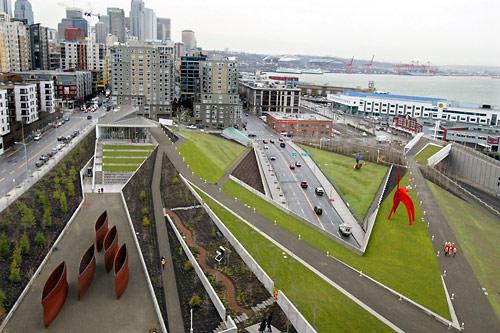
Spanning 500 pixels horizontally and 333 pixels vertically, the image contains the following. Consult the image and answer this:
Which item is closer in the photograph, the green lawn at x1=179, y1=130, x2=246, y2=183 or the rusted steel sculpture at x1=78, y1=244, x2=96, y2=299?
the rusted steel sculpture at x1=78, y1=244, x2=96, y2=299

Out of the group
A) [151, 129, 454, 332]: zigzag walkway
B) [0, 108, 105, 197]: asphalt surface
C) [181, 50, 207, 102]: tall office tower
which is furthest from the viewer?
[181, 50, 207, 102]: tall office tower

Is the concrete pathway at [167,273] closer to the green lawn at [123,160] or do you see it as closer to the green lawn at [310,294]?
the green lawn at [310,294]

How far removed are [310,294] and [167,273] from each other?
23.6ft

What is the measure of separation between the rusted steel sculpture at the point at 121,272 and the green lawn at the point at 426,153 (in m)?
36.6

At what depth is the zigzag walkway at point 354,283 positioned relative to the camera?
1752 cm

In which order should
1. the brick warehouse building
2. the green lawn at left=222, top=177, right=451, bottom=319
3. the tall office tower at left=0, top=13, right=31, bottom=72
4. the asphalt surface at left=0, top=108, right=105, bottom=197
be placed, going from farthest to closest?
1. the tall office tower at left=0, top=13, right=31, bottom=72
2. the brick warehouse building
3. the asphalt surface at left=0, top=108, right=105, bottom=197
4. the green lawn at left=222, top=177, right=451, bottom=319

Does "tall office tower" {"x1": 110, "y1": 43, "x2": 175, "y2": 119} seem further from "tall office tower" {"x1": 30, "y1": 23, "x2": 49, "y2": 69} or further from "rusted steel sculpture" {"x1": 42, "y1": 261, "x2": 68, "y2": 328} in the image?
"rusted steel sculpture" {"x1": 42, "y1": 261, "x2": 68, "y2": 328}

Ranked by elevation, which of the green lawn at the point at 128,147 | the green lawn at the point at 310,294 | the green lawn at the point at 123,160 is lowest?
the green lawn at the point at 310,294

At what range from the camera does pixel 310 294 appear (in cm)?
1912

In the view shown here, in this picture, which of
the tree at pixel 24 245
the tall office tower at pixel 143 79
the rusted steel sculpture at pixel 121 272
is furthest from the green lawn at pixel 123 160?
the tall office tower at pixel 143 79

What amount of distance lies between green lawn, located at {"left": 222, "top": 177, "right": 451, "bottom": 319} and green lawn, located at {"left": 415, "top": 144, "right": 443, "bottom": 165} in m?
18.9

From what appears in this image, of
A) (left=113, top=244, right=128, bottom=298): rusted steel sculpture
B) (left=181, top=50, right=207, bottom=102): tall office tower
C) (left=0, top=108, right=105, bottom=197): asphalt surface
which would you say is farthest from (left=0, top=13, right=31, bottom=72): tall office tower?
(left=113, top=244, right=128, bottom=298): rusted steel sculpture

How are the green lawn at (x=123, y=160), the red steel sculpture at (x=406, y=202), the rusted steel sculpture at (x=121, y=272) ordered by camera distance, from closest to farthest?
the rusted steel sculpture at (x=121, y=272) → the red steel sculpture at (x=406, y=202) → the green lawn at (x=123, y=160)

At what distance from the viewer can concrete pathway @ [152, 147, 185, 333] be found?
1834 cm
